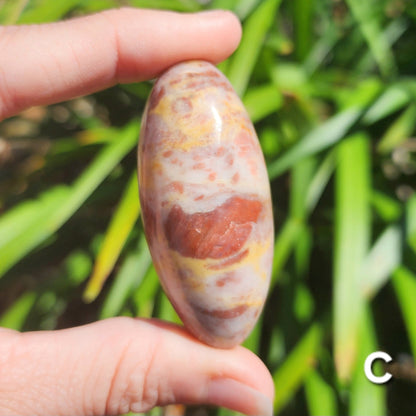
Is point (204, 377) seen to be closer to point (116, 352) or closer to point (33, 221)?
point (116, 352)

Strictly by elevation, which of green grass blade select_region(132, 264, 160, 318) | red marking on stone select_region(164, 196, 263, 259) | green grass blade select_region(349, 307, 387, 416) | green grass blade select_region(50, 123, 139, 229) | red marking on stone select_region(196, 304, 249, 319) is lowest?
green grass blade select_region(349, 307, 387, 416)

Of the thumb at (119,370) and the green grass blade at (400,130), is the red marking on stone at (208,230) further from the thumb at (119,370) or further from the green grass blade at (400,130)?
the green grass blade at (400,130)

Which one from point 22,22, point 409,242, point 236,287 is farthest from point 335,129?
point 22,22

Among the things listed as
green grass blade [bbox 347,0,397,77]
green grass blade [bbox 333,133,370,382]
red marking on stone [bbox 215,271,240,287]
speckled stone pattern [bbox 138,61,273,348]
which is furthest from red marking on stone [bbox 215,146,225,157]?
green grass blade [bbox 347,0,397,77]

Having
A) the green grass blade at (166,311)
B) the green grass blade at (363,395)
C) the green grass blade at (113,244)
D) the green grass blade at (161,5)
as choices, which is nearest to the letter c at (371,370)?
the green grass blade at (363,395)

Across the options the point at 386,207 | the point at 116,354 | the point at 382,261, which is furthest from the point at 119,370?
the point at 386,207

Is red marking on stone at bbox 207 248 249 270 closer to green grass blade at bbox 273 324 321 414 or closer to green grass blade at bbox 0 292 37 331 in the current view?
green grass blade at bbox 273 324 321 414
